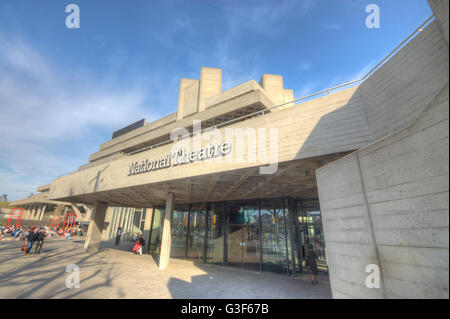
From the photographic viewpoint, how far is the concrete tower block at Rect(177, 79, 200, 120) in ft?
84.8

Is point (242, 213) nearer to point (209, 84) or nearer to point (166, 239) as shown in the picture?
point (166, 239)

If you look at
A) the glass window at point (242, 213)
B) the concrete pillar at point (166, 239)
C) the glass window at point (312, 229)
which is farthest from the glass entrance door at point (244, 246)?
the concrete pillar at point (166, 239)

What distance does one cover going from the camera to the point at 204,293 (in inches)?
339

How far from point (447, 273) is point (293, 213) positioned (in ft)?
39.6

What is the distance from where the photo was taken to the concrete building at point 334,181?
3549mm

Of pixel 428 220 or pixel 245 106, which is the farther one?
pixel 245 106

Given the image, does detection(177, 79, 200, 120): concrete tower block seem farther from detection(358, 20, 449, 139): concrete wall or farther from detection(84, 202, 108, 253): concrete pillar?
detection(358, 20, 449, 139): concrete wall

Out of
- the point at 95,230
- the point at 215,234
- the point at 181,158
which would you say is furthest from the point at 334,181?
the point at 95,230

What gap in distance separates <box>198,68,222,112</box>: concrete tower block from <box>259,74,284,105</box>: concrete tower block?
19.5ft

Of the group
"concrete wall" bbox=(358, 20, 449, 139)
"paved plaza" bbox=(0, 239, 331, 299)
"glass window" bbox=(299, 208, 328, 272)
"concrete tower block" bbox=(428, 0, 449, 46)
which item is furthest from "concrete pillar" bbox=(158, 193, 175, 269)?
"concrete tower block" bbox=(428, 0, 449, 46)

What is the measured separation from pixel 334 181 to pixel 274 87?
22701 mm

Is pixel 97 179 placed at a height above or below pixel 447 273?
above
